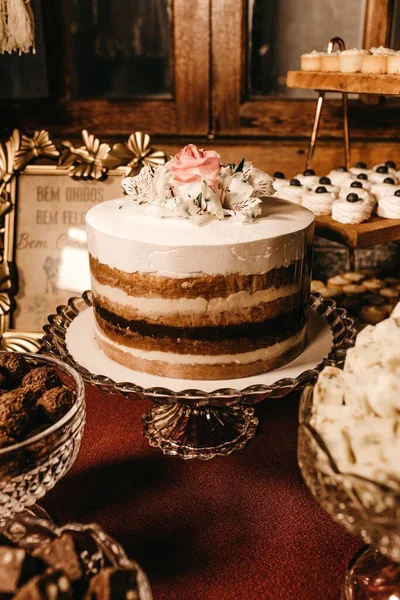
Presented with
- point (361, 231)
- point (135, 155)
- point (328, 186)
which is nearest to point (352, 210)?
point (361, 231)

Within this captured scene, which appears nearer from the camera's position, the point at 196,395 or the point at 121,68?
the point at 196,395

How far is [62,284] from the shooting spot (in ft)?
4.94

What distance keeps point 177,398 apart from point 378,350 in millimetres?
328

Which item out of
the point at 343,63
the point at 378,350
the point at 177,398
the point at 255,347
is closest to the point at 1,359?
the point at 177,398

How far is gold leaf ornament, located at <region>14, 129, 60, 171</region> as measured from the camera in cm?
152

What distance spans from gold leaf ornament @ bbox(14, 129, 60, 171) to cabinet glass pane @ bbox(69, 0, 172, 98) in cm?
57

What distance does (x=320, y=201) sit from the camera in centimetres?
174

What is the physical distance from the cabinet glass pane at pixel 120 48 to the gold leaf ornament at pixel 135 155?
0.59 m

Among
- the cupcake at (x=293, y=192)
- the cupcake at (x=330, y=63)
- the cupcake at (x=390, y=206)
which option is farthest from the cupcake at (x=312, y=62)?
the cupcake at (x=390, y=206)

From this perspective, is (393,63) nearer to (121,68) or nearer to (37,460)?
(121,68)

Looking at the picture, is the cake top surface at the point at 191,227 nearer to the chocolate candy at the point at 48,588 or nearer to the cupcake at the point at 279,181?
the chocolate candy at the point at 48,588

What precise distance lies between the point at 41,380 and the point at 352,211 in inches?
40.3

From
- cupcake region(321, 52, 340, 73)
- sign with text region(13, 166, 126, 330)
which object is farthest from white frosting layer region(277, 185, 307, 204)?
sign with text region(13, 166, 126, 330)

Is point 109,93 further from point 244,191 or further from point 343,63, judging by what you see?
point 244,191
